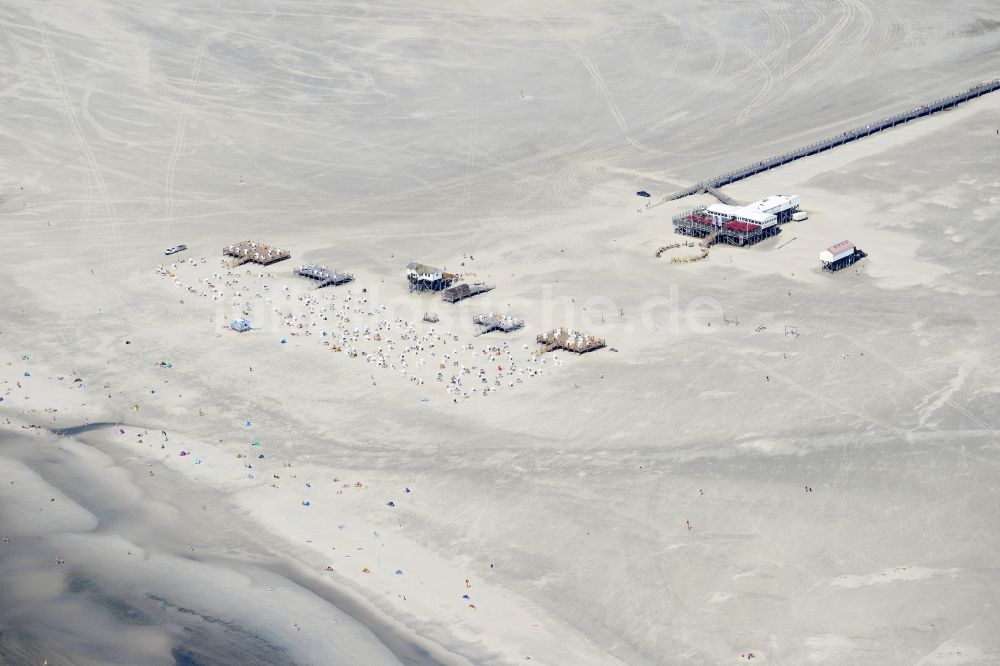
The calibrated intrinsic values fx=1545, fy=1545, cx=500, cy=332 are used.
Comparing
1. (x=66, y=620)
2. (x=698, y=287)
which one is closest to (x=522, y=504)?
(x=66, y=620)

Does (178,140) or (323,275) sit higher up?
(178,140)

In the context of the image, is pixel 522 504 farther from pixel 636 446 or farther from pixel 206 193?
pixel 206 193

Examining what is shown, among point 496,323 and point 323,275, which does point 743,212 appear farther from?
point 323,275

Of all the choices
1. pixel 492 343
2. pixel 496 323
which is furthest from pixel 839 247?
pixel 492 343

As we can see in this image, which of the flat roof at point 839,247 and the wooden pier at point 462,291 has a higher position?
the flat roof at point 839,247

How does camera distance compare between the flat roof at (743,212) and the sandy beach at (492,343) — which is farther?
the flat roof at (743,212)

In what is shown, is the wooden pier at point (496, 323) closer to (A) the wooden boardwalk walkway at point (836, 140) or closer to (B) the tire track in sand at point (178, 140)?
(A) the wooden boardwalk walkway at point (836, 140)

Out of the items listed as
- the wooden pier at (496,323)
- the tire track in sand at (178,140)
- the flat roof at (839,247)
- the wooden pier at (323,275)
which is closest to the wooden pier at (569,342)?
the wooden pier at (496,323)
